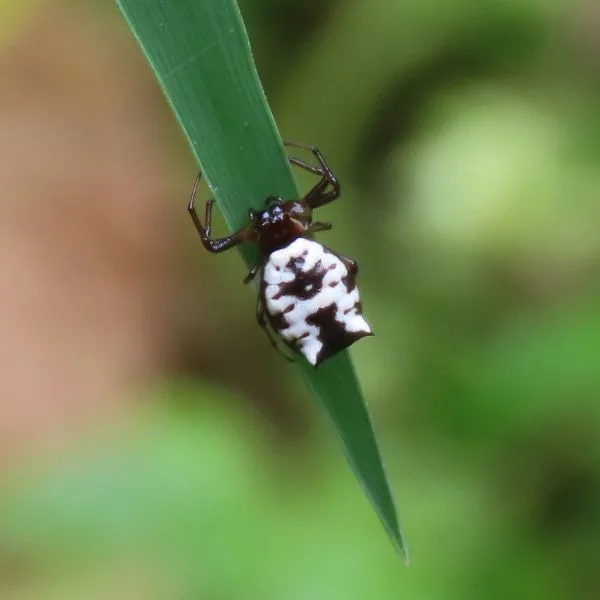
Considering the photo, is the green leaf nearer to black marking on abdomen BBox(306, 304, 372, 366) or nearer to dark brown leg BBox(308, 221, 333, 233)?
black marking on abdomen BBox(306, 304, 372, 366)

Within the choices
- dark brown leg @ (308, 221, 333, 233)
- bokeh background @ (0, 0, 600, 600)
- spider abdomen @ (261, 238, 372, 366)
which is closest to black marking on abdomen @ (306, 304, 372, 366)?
spider abdomen @ (261, 238, 372, 366)

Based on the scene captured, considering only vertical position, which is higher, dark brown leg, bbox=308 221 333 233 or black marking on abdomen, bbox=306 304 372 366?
dark brown leg, bbox=308 221 333 233

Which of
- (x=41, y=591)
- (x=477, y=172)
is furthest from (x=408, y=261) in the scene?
(x=41, y=591)

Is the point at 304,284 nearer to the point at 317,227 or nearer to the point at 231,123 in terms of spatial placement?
the point at 317,227

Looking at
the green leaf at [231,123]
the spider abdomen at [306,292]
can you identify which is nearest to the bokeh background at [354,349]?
the spider abdomen at [306,292]

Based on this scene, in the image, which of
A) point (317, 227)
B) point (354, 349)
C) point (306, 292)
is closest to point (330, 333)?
point (306, 292)
